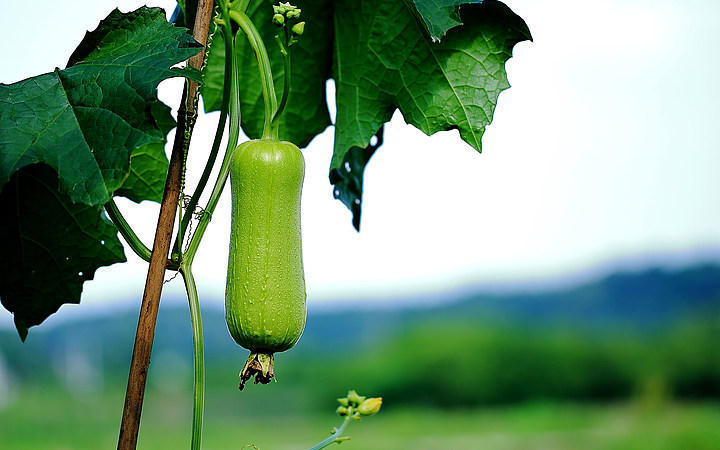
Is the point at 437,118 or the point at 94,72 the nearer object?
the point at 94,72

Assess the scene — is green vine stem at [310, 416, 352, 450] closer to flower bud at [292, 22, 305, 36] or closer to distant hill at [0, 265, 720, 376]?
flower bud at [292, 22, 305, 36]

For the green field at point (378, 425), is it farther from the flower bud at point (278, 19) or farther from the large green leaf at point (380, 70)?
the flower bud at point (278, 19)

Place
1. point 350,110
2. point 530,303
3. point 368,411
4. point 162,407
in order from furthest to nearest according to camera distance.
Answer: point 530,303, point 162,407, point 350,110, point 368,411

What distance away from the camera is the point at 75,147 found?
566 millimetres

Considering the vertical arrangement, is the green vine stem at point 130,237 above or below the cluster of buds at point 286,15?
below

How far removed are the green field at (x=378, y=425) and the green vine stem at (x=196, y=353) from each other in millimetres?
11703

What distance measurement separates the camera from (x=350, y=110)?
88 centimetres

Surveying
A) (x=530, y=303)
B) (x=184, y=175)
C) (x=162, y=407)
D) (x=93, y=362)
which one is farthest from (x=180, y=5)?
(x=530, y=303)

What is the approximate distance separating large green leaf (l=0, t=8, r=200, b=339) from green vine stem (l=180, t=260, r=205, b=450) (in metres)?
0.13

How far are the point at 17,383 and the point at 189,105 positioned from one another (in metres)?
19.8

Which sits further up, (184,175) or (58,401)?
(58,401)

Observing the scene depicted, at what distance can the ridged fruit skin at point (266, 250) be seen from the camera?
2.08ft

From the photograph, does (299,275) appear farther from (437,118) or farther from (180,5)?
(180,5)

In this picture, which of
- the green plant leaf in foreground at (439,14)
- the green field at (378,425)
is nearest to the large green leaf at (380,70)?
the green plant leaf in foreground at (439,14)
